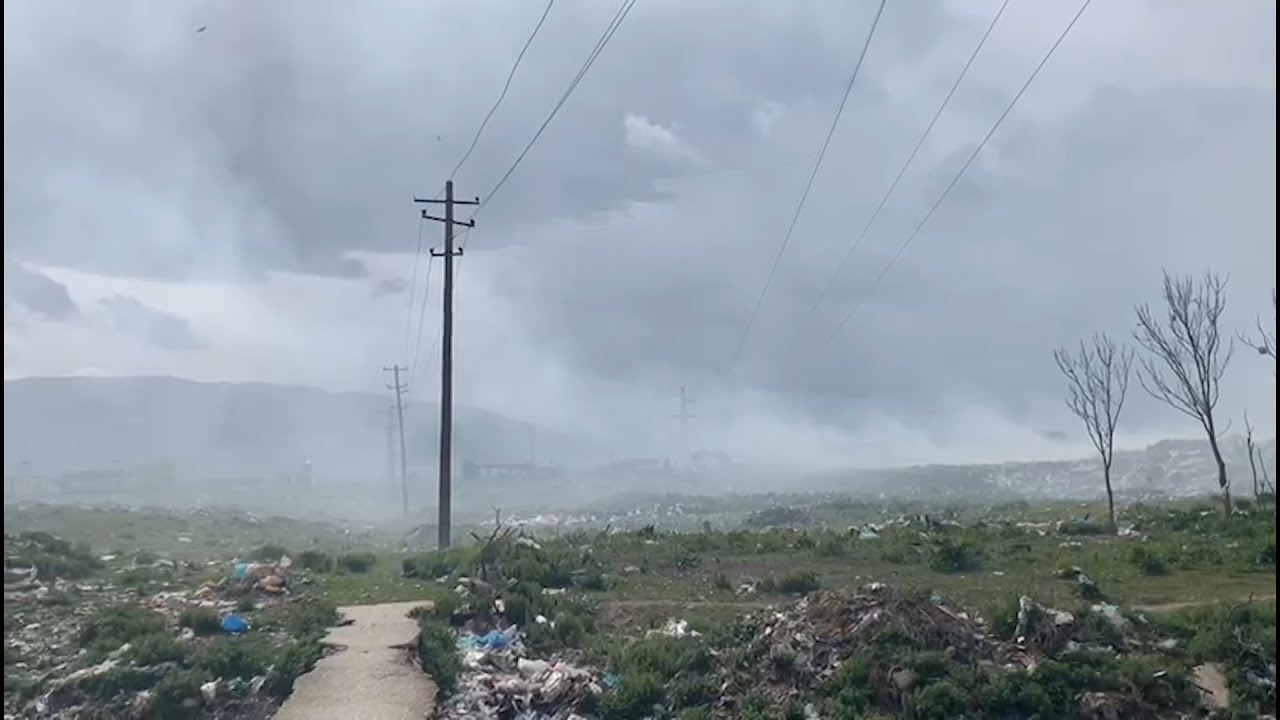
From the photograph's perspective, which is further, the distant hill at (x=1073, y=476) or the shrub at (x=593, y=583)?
the distant hill at (x=1073, y=476)

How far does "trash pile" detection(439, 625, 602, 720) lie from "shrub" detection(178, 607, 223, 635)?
3.53 meters

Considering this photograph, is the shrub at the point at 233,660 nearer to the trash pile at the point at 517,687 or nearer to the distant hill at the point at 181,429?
the trash pile at the point at 517,687

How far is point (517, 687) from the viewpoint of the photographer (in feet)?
44.5

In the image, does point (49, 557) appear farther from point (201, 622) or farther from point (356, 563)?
point (201, 622)

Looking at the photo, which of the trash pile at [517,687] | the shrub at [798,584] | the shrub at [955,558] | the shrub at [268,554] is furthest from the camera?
the shrub at [268,554]

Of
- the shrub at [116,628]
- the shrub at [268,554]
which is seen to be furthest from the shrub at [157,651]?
the shrub at [268,554]

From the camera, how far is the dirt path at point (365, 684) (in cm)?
1276

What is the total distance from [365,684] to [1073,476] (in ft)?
270

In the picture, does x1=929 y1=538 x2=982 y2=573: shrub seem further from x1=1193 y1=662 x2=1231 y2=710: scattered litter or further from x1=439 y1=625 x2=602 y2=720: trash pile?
x1=439 y1=625 x2=602 y2=720: trash pile

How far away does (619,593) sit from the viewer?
18.3m

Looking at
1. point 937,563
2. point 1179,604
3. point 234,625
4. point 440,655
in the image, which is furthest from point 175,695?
point 1179,604

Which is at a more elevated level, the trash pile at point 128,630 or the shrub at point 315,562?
the shrub at point 315,562

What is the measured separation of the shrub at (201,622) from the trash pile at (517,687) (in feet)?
11.6

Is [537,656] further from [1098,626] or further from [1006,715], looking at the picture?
[1098,626]
